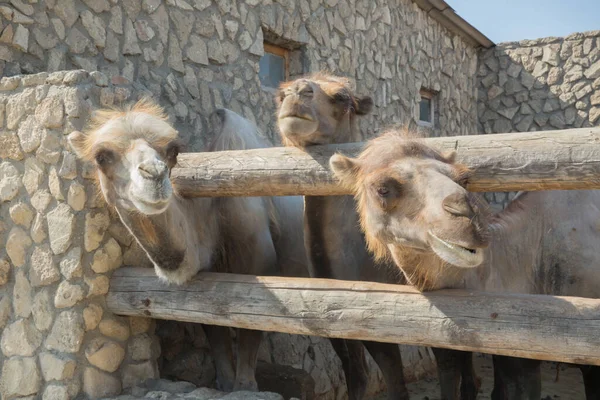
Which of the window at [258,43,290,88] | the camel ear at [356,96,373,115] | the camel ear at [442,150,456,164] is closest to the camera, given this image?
the camel ear at [442,150,456,164]

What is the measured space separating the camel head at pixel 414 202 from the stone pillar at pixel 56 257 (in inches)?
66.2

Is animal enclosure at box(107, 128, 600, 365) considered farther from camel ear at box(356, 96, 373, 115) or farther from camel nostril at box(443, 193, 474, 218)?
camel ear at box(356, 96, 373, 115)

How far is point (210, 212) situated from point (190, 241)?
44cm

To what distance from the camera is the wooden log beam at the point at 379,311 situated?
265 centimetres

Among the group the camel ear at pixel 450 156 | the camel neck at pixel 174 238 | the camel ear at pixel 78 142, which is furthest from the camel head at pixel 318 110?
the camel ear at pixel 78 142

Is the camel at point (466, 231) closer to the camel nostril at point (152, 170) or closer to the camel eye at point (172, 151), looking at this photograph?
the camel nostril at point (152, 170)

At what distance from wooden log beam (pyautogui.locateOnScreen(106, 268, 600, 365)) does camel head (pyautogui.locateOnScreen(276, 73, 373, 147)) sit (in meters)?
0.82

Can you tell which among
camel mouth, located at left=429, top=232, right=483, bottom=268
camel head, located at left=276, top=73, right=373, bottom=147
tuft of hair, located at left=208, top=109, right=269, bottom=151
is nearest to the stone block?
tuft of hair, located at left=208, top=109, right=269, bottom=151

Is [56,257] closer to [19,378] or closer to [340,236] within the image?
[19,378]

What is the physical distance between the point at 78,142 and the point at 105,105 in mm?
467

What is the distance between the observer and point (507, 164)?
2.80 metres

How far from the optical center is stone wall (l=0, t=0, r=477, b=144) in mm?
4457

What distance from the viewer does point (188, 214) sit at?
382 cm

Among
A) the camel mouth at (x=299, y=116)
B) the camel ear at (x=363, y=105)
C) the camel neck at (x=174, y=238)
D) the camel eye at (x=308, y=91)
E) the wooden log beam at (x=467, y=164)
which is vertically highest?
the camel eye at (x=308, y=91)
